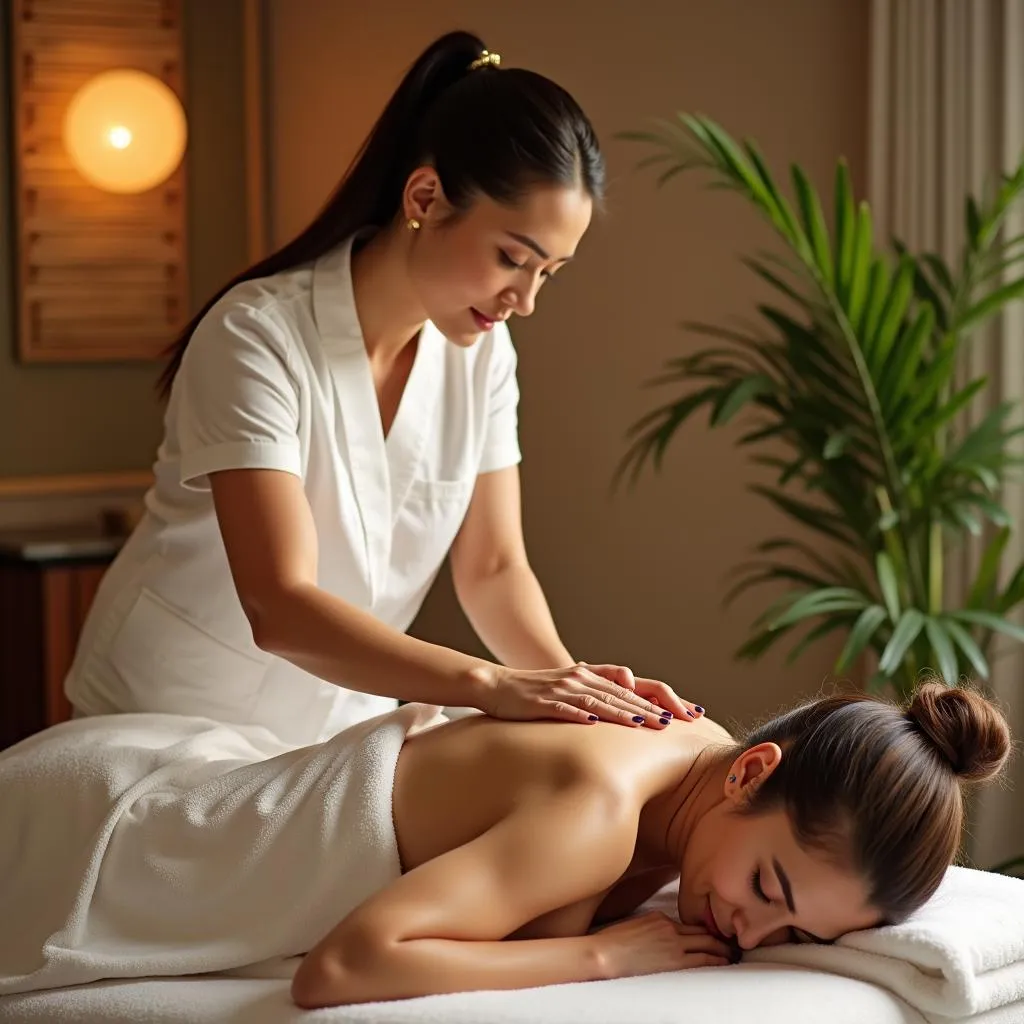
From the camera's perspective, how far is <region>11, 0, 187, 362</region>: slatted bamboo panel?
14.6ft

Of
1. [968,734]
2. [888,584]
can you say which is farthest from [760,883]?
[888,584]

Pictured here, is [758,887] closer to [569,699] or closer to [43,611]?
[569,699]

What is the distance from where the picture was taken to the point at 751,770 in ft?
5.28

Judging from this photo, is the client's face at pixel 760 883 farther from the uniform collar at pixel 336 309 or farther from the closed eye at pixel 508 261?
the uniform collar at pixel 336 309

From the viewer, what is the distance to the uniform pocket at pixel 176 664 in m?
2.13

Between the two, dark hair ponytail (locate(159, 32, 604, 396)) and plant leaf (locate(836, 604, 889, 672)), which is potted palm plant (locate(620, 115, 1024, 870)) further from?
dark hair ponytail (locate(159, 32, 604, 396))

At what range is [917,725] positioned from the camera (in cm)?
158

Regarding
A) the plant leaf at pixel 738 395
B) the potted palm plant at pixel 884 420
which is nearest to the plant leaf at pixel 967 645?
the potted palm plant at pixel 884 420

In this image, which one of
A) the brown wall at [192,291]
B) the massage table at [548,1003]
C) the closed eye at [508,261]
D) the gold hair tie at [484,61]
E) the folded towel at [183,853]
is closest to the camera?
the massage table at [548,1003]

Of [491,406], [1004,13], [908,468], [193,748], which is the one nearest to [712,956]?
[193,748]

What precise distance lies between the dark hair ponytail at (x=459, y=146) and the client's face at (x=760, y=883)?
0.79 metres

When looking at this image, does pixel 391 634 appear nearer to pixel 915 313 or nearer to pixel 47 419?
pixel 915 313

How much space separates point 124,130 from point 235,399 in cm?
270

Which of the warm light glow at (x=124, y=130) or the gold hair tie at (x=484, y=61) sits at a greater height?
the gold hair tie at (x=484, y=61)
